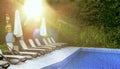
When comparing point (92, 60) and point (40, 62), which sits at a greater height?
point (40, 62)

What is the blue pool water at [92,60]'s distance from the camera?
11.6 meters

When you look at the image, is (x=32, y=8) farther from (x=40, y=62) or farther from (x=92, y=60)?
(x=40, y=62)

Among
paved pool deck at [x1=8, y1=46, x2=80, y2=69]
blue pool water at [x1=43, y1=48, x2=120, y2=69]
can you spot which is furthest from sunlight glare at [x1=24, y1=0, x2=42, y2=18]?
paved pool deck at [x1=8, y1=46, x2=80, y2=69]

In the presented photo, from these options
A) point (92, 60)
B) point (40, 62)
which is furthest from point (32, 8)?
point (40, 62)

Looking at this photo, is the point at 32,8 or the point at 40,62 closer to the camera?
the point at 40,62

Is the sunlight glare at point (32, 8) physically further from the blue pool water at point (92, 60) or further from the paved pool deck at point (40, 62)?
the paved pool deck at point (40, 62)

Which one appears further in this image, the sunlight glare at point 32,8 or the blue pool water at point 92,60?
the sunlight glare at point 32,8

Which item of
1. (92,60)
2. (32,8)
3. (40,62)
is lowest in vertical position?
(92,60)

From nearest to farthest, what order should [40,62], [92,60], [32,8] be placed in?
[40,62] → [92,60] → [32,8]

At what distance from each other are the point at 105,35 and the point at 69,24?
2427 mm

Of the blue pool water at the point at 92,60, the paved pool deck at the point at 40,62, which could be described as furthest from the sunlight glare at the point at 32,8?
the paved pool deck at the point at 40,62

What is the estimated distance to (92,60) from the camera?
1317cm

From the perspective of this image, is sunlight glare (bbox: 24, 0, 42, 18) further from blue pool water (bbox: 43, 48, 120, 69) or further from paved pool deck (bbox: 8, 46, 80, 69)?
paved pool deck (bbox: 8, 46, 80, 69)

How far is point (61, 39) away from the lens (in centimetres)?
1769
